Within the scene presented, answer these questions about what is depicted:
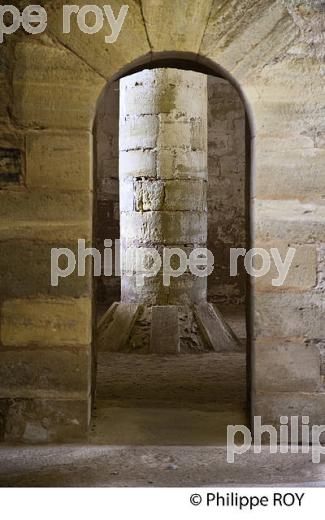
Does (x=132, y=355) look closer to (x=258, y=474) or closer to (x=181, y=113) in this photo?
(x=181, y=113)

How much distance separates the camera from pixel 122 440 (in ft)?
10.7

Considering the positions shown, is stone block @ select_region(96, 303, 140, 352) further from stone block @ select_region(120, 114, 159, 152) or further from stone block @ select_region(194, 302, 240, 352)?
stone block @ select_region(120, 114, 159, 152)

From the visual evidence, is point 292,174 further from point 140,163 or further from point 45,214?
point 140,163

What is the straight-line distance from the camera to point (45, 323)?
3182 mm

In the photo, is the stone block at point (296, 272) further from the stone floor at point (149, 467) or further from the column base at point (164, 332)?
the column base at point (164, 332)

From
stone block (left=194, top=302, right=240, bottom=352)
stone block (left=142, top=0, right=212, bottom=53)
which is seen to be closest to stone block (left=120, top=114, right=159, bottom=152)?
→ stone block (left=194, top=302, right=240, bottom=352)

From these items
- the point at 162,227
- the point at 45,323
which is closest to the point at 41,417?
the point at 45,323

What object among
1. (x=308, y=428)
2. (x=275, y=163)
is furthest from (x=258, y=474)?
(x=275, y=163)

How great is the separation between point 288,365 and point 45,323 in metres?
1.26

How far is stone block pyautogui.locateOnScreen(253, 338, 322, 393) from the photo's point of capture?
125 inches

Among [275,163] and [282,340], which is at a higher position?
[275,163]

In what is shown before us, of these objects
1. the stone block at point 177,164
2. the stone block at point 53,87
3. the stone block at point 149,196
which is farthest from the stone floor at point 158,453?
the stone block at point 177,164

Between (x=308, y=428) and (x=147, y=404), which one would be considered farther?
(x=147, y=404)

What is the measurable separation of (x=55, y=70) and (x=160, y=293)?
342cm
